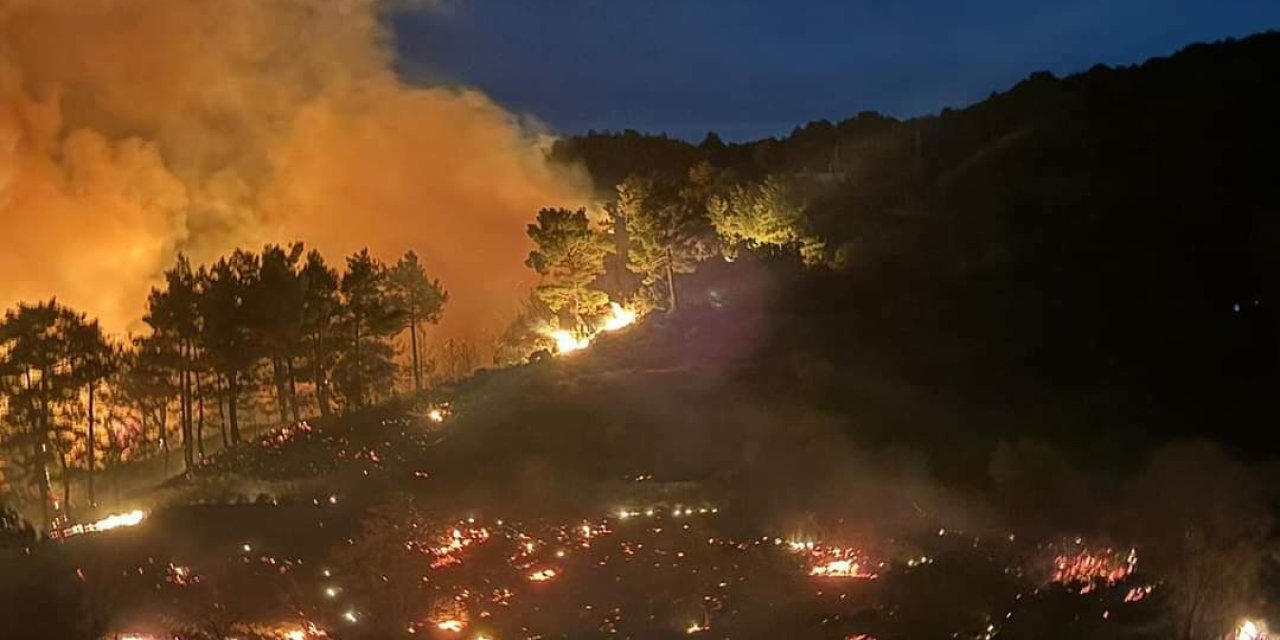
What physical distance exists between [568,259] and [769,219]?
5082 mm

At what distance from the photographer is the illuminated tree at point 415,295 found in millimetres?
29266

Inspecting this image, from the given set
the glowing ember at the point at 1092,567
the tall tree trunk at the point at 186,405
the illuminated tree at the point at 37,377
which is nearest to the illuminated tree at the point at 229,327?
the tall tree trunk at the point at 186,405

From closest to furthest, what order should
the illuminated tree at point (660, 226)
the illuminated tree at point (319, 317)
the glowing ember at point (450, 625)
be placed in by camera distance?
1. the glowing ember at point (450, 625)
2. the illuminated tree at point (319, 317)
3. the illuminated tree at point (660, 226)

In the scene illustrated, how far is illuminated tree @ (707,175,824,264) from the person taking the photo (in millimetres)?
29953

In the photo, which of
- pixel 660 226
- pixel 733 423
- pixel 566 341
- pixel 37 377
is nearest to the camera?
pixel 733 423

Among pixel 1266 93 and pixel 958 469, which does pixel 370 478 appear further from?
pixel 1266 93

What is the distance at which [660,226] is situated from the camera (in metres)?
30.4

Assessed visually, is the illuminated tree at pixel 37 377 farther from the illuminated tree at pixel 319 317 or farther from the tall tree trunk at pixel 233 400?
the illuminated tree at pixel 319 317

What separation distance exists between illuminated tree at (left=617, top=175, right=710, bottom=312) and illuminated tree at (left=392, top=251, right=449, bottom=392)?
16.0 feet

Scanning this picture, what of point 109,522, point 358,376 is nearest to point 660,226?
point 358,376

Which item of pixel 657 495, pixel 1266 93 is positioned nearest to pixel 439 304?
pixel 657 495

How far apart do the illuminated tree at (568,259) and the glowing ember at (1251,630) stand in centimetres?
1987

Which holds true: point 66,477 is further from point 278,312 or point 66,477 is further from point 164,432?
point 278,312

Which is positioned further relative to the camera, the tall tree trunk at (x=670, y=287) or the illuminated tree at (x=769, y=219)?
the illuminated tree at (x=769, y=219)
